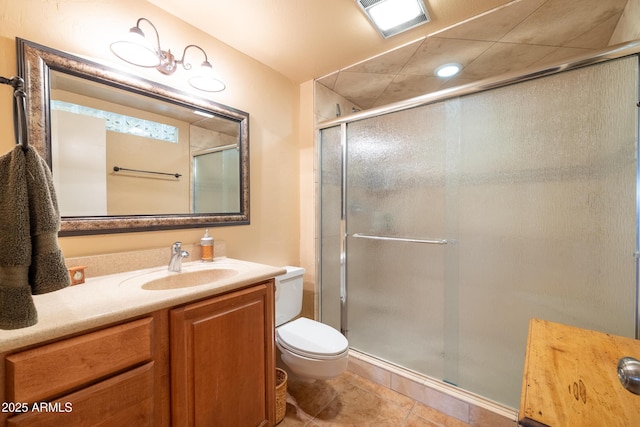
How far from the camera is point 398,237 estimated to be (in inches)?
70.3

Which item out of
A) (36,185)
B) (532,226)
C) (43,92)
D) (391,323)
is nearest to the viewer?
(36,185)

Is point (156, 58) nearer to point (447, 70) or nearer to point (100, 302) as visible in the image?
point (100, 302)

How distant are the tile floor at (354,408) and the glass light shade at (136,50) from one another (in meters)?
1.93

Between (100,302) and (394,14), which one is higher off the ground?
(394,14)

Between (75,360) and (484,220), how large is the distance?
1820 millimetres

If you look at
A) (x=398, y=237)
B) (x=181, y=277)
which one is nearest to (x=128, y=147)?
(x=181, y=277)

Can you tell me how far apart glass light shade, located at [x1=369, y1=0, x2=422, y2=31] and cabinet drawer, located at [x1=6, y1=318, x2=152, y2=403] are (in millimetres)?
1731

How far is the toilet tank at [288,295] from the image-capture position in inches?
63.7

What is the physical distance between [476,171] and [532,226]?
402mm

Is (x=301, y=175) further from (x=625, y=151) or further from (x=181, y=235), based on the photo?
(x=625, y=151)

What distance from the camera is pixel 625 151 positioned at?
1157 mm

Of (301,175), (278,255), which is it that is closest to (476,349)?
(278,255)

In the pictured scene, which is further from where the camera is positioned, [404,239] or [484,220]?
[404,239]

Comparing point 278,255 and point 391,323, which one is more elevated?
point 278,255
